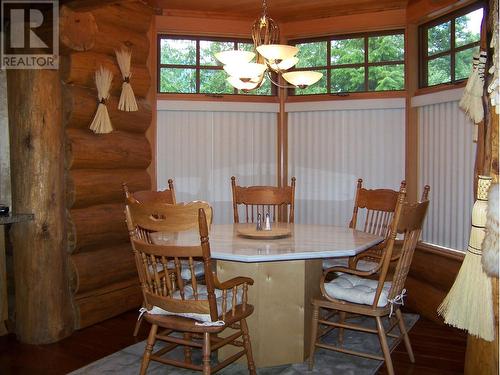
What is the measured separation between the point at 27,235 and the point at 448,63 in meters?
3.39

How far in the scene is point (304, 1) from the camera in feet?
14.8

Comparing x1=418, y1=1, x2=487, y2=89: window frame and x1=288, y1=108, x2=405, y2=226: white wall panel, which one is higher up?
x1=418, y1=1, x2=487, y2=89: window frame

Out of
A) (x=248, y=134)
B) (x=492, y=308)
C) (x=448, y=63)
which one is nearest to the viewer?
(x=492, y=308)

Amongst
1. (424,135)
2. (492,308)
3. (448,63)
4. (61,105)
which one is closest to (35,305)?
(61,105)

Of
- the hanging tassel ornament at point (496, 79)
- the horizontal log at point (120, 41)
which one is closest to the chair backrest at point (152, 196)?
the horizontal log at point (120, 41)

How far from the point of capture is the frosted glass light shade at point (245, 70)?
3.10 meters

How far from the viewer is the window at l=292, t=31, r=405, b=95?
4.66 m

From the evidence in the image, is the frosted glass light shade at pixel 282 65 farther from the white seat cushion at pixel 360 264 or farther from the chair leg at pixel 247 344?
the chair leg at pixel 247 344

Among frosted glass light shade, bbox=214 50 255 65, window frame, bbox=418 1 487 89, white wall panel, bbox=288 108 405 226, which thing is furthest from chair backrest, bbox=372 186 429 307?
white wall panel, bbox=288 108 405 226

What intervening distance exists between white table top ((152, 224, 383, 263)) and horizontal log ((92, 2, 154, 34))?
1.83 m

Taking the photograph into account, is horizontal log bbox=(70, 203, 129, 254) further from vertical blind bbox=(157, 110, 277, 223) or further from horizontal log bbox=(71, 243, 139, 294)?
vertical blind bbox=(157, 110, 277, 223)

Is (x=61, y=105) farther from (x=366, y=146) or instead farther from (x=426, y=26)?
(x=426, y=26)

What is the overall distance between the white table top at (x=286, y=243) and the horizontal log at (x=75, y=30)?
137cm

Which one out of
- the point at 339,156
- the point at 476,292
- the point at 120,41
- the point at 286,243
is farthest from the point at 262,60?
the point at 476,292
